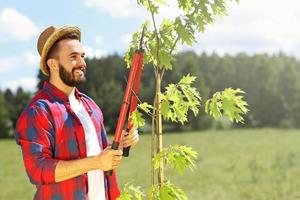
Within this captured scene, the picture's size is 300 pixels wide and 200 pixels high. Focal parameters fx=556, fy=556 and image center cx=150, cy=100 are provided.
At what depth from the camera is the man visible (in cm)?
320

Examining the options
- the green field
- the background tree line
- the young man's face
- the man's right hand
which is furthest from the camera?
the background tree line

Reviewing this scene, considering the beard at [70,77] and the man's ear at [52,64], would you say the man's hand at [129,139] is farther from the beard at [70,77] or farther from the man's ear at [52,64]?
the man's ear at [52,64]

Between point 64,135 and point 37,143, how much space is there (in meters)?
0.20

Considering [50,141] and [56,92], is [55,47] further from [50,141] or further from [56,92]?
[50,141]

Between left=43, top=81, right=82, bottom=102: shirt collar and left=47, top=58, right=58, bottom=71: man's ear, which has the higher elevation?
left=47, top=58, right=58, bottom=71: man's ear

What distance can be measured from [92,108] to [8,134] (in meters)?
55.5

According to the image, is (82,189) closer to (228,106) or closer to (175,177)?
(228,106)

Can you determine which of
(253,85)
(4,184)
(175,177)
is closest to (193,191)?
(175,177)

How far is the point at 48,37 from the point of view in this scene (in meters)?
3.42

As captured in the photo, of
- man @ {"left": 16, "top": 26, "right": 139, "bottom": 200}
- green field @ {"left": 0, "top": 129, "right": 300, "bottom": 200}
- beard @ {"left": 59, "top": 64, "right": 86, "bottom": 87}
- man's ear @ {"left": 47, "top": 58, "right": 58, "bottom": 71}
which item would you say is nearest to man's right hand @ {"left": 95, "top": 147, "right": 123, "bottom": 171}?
man @ {"left": 16, "top": 26, "right": 139, "bottom": 200}

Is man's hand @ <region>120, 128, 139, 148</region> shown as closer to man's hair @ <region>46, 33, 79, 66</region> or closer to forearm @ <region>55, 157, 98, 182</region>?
forearm @ <region>55, 157, 98, 182</region>

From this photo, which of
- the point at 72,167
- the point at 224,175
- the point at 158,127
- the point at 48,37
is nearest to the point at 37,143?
the point at 72,167

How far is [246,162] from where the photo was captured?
28.6m

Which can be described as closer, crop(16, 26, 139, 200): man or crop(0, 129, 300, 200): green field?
crop(16, 26, 139, 200): man
